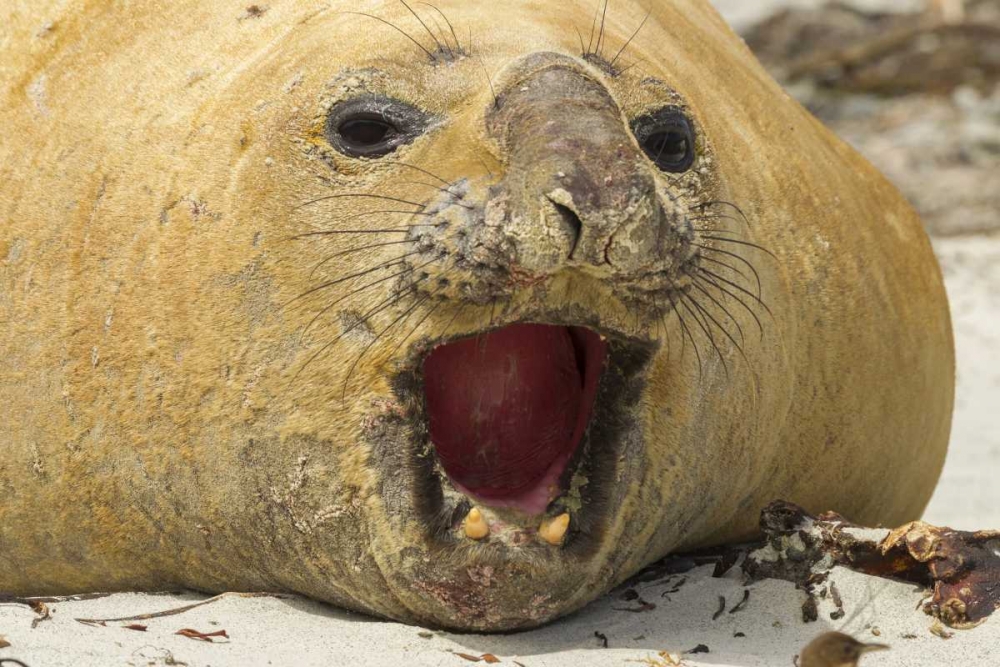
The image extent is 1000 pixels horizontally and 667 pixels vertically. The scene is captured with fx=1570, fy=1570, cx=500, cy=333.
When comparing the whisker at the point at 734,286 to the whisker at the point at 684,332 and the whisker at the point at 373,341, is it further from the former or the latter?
the whisker at the point at 373,341

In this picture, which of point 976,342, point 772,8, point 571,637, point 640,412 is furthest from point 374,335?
point 772,8

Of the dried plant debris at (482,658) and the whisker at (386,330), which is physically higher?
the whisker at (386,330)

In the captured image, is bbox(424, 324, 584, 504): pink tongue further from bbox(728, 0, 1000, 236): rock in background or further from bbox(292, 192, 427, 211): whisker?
bbox(728, 0, 1000, 236): rock in background

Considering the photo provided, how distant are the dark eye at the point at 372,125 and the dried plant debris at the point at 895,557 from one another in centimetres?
140

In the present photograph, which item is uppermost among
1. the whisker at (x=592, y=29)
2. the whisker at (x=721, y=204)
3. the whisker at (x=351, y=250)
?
the whisker at (x=592, y=29)

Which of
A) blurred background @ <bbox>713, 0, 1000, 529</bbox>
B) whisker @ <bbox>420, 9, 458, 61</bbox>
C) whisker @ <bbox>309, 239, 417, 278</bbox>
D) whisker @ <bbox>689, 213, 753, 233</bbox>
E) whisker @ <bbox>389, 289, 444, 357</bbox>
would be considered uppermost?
blurred background @ <bbox>713, 0, 1000, 529</bbox>

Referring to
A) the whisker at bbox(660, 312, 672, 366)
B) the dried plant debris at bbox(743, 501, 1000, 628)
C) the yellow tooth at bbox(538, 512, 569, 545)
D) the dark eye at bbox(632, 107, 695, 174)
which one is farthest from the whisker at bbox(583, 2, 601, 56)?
the dried plant debris at bbox(743, 501, 1000, 628)

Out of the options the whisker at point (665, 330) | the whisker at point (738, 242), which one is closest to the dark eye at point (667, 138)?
the whisker at point (738, 242)

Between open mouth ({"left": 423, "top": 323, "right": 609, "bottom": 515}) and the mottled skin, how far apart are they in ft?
0.57

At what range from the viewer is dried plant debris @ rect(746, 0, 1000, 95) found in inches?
481

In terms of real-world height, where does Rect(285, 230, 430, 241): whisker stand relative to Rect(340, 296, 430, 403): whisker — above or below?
above

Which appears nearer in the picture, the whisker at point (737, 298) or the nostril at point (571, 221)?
the nostril at point (571, 221)

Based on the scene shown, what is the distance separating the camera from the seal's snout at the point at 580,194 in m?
3.02

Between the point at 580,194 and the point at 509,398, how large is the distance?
75cm
